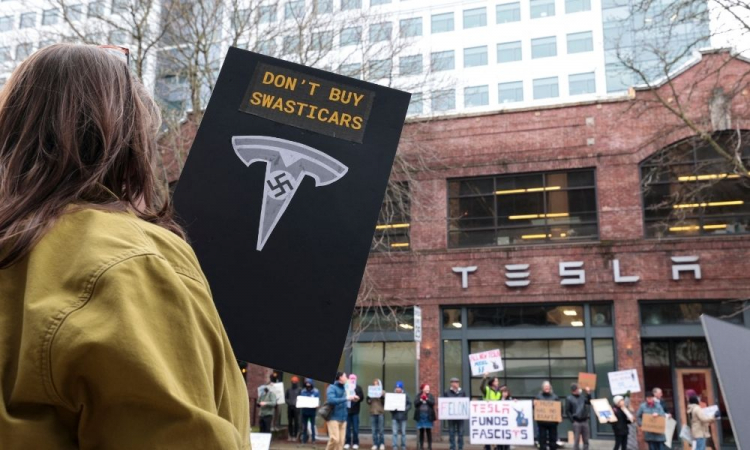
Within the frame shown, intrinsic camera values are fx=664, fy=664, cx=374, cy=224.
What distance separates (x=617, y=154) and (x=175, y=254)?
22.2m

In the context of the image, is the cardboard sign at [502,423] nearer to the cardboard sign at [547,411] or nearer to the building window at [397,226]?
the cardboard sign at [547,411]

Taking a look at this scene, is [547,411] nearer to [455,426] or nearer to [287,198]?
[455,426]

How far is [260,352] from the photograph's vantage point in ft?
6.61

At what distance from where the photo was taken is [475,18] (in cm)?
4744

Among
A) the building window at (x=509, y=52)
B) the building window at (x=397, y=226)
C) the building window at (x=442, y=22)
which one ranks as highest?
the building window at (x=442, y=22)

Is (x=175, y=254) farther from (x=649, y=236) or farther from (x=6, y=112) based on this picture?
(x=649, y=236)

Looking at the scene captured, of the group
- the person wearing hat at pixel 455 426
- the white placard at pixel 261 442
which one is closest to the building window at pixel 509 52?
the person wearing hat at pixel 455 426

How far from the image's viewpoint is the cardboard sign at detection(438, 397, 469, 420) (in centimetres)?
1802

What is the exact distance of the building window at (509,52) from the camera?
46406mm

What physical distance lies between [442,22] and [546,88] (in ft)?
28.9

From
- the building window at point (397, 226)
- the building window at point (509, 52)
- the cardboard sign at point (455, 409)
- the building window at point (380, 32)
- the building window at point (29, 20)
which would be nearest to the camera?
the cardboard sign at point (455, 409)

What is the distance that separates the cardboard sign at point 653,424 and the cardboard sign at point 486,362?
4.43 metres

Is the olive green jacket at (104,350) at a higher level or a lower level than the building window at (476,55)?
lower

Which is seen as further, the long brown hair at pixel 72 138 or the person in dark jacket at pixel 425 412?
the person in dark jacket at pixel 425 412
